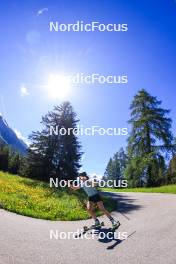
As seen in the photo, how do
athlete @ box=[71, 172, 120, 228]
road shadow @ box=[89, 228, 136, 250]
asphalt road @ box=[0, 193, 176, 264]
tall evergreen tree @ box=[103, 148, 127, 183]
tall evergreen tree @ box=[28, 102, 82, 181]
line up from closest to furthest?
1. asphalt road @ box=[0, 193, 176, 264]
2. road shadow @ box=[89, 228, 136, 250]
3. athlete @ box=[71, 172, 120, 228]
4. tall evergreen tree @ box=[28, 102, 82, 181]
5. tall evergreen tree @ box=[103, 148, 127, 183]

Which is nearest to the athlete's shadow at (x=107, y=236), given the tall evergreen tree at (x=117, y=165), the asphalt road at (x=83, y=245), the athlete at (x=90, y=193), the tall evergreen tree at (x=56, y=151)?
the asphalt road at (x=83, y=245)

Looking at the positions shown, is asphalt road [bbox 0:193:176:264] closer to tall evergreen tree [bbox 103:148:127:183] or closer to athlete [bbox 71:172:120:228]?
athlete [bbox 71:172:120:228]

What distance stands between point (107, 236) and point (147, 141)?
114ft

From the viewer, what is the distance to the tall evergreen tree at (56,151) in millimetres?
36531

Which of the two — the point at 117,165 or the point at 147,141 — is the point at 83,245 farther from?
the point at 117,165

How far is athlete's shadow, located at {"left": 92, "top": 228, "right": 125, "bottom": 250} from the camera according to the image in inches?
298

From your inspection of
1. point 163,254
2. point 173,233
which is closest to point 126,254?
point 163,254

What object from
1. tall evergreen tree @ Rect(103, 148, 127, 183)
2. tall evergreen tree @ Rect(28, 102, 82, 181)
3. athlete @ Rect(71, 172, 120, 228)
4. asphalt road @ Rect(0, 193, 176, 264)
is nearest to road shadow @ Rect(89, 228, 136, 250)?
asphalt road @ Rect(0, 193, 176, 264)

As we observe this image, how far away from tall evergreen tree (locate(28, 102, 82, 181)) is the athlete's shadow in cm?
2657

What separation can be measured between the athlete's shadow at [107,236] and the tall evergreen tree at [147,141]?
102 ft

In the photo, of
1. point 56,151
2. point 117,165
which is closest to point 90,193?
point 56,151

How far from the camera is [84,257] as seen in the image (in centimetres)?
621

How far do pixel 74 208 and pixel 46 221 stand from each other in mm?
3505

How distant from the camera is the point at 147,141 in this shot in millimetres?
42188
